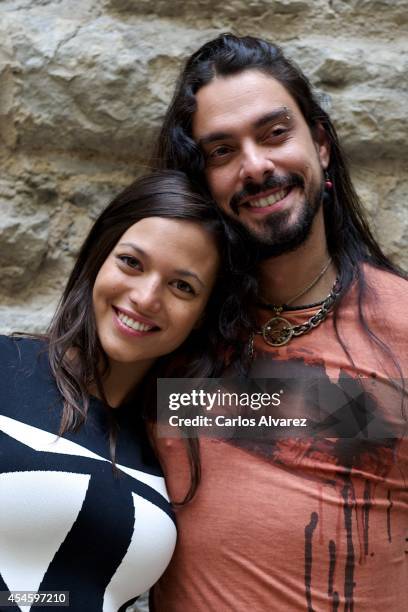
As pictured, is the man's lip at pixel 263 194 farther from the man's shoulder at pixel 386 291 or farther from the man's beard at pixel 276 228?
the man's shoulder at pixel 386 291

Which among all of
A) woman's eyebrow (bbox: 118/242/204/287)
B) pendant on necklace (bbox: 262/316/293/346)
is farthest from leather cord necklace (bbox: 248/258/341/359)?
woman's eyebrow (bbox: 118/242/204/287)

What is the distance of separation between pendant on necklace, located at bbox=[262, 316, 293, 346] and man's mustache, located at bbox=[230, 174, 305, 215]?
23 centimetres

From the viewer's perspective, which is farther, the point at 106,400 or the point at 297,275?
the point at 297,275

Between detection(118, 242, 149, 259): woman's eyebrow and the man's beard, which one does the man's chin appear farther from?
detection(118, 242, 149, 259): woman's eyebrow

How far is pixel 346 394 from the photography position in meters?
1.49

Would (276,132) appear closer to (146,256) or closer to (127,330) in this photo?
(146,256)

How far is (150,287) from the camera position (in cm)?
141

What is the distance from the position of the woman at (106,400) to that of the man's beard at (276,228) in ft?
0.22

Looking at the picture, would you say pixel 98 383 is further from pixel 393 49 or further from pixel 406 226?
pixel 393 49

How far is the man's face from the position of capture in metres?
1.53

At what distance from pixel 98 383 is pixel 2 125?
A: 2.21 ft

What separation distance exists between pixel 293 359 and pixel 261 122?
46cm

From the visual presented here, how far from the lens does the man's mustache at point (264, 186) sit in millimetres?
1524

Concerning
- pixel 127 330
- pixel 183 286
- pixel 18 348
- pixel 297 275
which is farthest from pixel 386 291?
pixel 18 348
